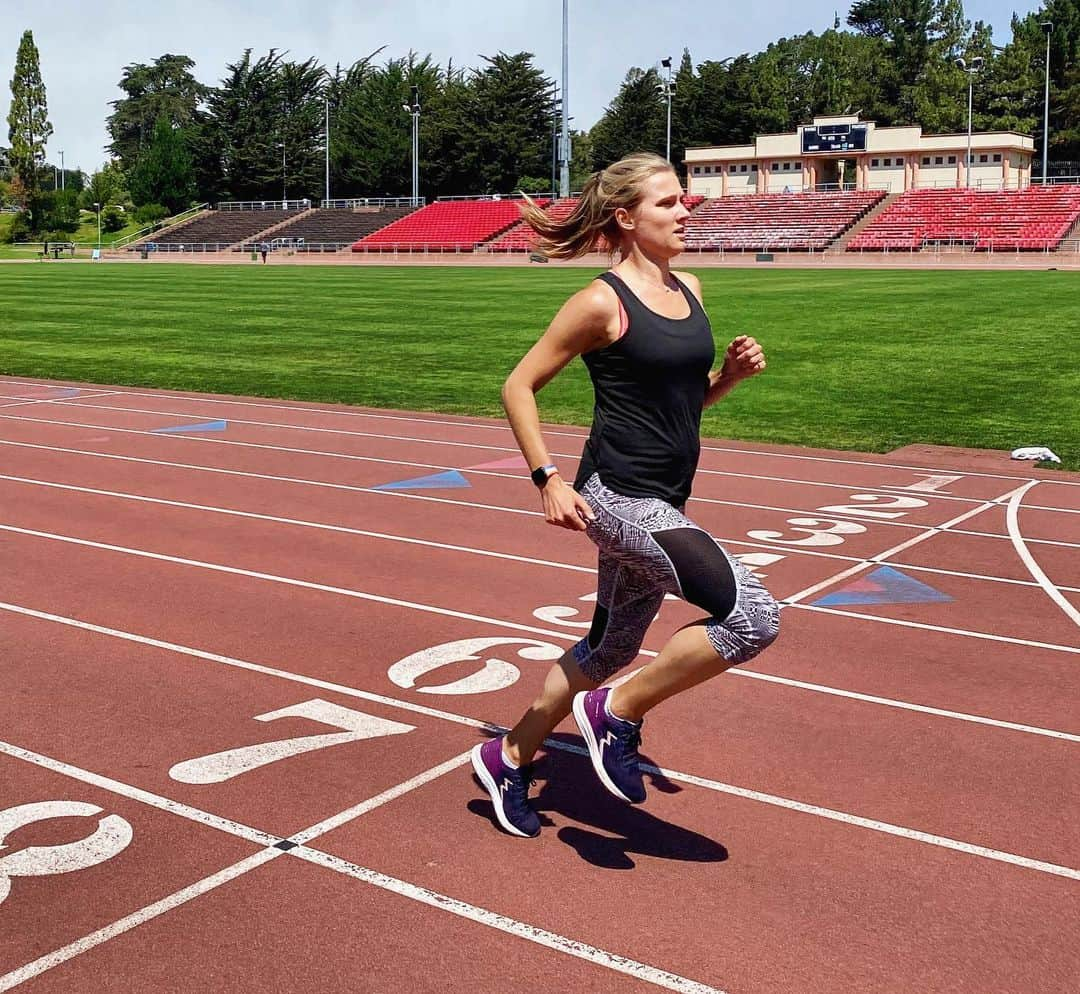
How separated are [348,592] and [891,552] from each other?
369 centimetres

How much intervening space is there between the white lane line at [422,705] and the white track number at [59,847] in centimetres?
156

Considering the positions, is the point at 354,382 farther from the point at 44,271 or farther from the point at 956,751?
the point at 44,271

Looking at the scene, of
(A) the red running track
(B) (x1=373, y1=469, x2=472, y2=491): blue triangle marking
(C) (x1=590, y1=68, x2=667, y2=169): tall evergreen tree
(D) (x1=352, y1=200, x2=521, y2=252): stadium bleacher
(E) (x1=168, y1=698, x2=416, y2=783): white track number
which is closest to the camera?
(A) the red running track

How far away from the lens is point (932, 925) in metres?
4.13

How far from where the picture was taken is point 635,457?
14.4 feet

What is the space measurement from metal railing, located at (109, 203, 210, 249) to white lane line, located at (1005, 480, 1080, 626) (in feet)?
294

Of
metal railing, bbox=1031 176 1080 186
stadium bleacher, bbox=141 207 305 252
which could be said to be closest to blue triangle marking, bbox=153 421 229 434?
metal railing, bbox=1031 176 1080 186

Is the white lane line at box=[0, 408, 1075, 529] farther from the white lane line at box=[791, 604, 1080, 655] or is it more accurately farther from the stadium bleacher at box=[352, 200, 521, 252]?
the stadium bleacher at box=[352, 200, 521, 252]

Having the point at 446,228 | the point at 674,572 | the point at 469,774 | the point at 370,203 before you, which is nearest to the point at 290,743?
the point at 469,774

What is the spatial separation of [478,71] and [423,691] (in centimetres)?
10537

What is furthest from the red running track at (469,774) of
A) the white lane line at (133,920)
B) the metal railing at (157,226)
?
the metal railing at (157,226)

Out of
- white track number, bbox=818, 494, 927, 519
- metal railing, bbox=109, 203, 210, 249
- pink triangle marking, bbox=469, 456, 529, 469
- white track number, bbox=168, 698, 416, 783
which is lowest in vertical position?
white track number, bbox=168, 698, 416, 783

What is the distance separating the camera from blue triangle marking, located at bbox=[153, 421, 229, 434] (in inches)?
592

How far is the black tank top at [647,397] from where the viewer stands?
4.35 m
